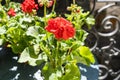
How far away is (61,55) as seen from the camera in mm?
1186

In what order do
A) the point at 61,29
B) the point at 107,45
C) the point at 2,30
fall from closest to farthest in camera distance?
the point at 61,29, the point at 2,30, the point at 107,45

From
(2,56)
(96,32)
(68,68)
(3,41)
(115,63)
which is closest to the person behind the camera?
(68,68)

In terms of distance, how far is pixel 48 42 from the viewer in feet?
3.92

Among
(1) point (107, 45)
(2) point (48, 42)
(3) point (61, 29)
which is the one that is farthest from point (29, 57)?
(1) point (107, 45)

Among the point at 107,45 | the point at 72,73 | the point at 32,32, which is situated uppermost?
the point at 32,32

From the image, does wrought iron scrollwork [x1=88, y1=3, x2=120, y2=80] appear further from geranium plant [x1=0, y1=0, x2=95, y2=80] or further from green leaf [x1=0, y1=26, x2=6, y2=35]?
green leaf [x1=0, y1=26, x2=6, y2=35]

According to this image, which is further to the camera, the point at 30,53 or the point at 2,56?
the point at 2,56

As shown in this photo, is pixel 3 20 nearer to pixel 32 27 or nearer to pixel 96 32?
pixel 32 27

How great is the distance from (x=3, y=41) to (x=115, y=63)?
3.88 ft

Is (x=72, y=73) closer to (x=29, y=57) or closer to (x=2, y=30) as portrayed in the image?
(x=29, y=57)

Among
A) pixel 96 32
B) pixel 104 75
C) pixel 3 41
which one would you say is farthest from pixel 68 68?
pixel 104 75

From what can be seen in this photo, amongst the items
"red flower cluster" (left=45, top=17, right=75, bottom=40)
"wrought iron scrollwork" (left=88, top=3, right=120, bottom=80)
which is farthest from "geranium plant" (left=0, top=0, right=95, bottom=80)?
"wrought iron scrollwork" (left=88, top=3, right=120, bottom=80)

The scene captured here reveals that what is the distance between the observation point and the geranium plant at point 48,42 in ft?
3.58

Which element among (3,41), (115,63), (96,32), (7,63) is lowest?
(115,63)
